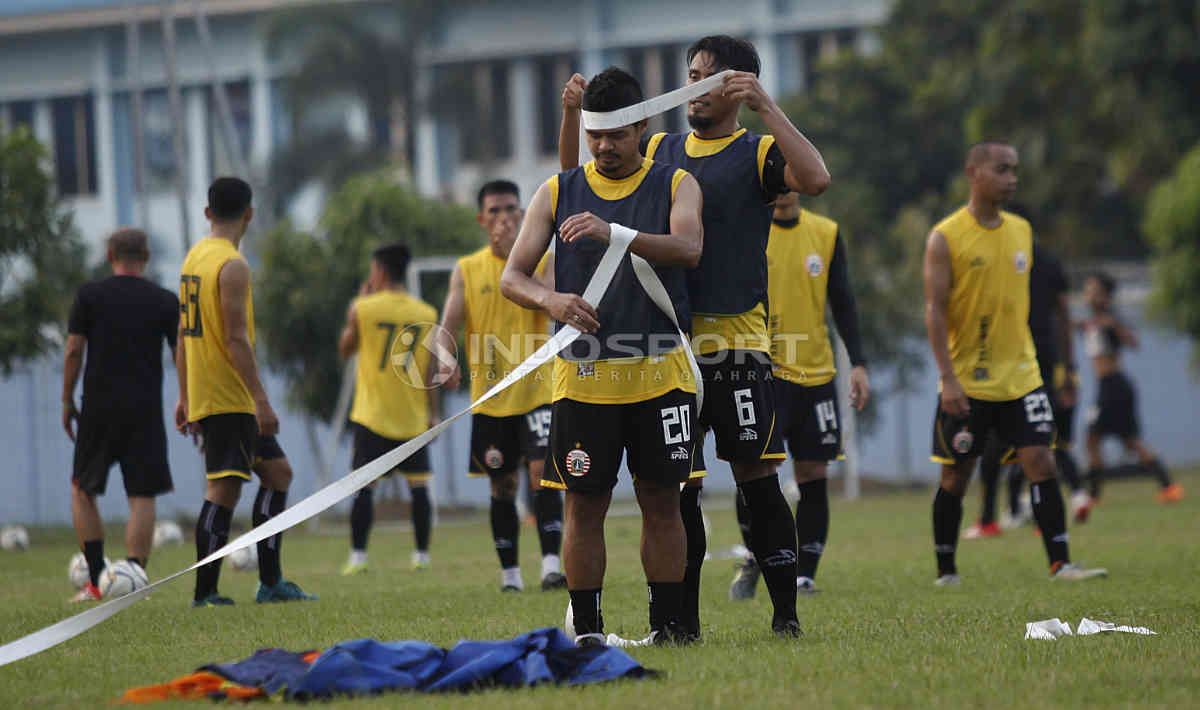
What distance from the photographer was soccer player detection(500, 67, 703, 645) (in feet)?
→ 21.5

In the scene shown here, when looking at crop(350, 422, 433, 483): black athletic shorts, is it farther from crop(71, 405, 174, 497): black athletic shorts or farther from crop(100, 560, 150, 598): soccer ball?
crop(100, 560, 150, 598): soccer ball

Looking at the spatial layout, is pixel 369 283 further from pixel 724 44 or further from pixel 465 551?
pixel 724 44

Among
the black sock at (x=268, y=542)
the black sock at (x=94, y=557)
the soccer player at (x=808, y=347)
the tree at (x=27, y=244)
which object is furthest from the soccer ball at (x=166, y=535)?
the soccer player at (x=808, y=347)

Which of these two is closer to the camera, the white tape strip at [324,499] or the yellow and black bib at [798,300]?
the white tape strip at [324,499]

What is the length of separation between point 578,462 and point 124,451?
15.1 ft

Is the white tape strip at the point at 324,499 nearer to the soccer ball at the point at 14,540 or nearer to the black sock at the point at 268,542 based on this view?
the black sock at the point at 268,542

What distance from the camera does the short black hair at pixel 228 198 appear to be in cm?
956

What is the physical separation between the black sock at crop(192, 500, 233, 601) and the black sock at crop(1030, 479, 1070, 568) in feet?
15.1

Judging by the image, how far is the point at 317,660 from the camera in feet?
18.2

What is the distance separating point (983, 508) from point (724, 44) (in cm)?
884

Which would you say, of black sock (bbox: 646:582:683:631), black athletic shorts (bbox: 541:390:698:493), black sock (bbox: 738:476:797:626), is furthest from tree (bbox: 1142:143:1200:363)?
black athletic shorts (bbox: 541:390:698:493)

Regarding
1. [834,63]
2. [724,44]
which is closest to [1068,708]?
[724,44]

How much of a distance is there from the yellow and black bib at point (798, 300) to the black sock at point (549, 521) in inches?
71.4

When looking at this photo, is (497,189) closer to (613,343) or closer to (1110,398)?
(613,343)
